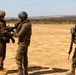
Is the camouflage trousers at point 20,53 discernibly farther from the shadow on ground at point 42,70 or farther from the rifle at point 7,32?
the shadow on ground at point 42,70

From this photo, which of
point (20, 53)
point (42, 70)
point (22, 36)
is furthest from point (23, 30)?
point (42, 70)

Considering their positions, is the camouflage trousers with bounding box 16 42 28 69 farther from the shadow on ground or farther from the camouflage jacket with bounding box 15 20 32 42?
the shadow on ground

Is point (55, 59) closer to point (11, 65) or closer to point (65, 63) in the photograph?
point (65, 63)

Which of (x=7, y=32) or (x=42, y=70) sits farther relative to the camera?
(x=42, y=70)

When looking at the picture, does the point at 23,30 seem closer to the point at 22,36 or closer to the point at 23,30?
the point at 23,30

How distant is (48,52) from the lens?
13930 millimetres

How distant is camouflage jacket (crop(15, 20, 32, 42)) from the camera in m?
7.92

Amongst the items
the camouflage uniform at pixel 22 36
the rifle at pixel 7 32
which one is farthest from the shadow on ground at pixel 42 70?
the rifle at pixel 7 32

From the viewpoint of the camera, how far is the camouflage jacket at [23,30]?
7.92 m

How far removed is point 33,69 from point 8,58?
2.57 meters

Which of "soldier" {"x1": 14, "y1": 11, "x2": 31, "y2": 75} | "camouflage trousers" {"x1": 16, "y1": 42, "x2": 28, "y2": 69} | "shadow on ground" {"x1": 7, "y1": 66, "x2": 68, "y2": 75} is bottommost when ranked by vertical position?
"shadow on ground" {"x1": 7, "y1": 66, "x2": 68, "y2": 75}

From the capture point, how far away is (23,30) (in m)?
7.91

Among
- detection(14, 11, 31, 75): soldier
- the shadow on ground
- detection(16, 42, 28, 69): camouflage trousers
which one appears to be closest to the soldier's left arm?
detection(14, 11, 31, 75): soldier

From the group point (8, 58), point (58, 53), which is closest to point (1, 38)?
point (8, 58)
